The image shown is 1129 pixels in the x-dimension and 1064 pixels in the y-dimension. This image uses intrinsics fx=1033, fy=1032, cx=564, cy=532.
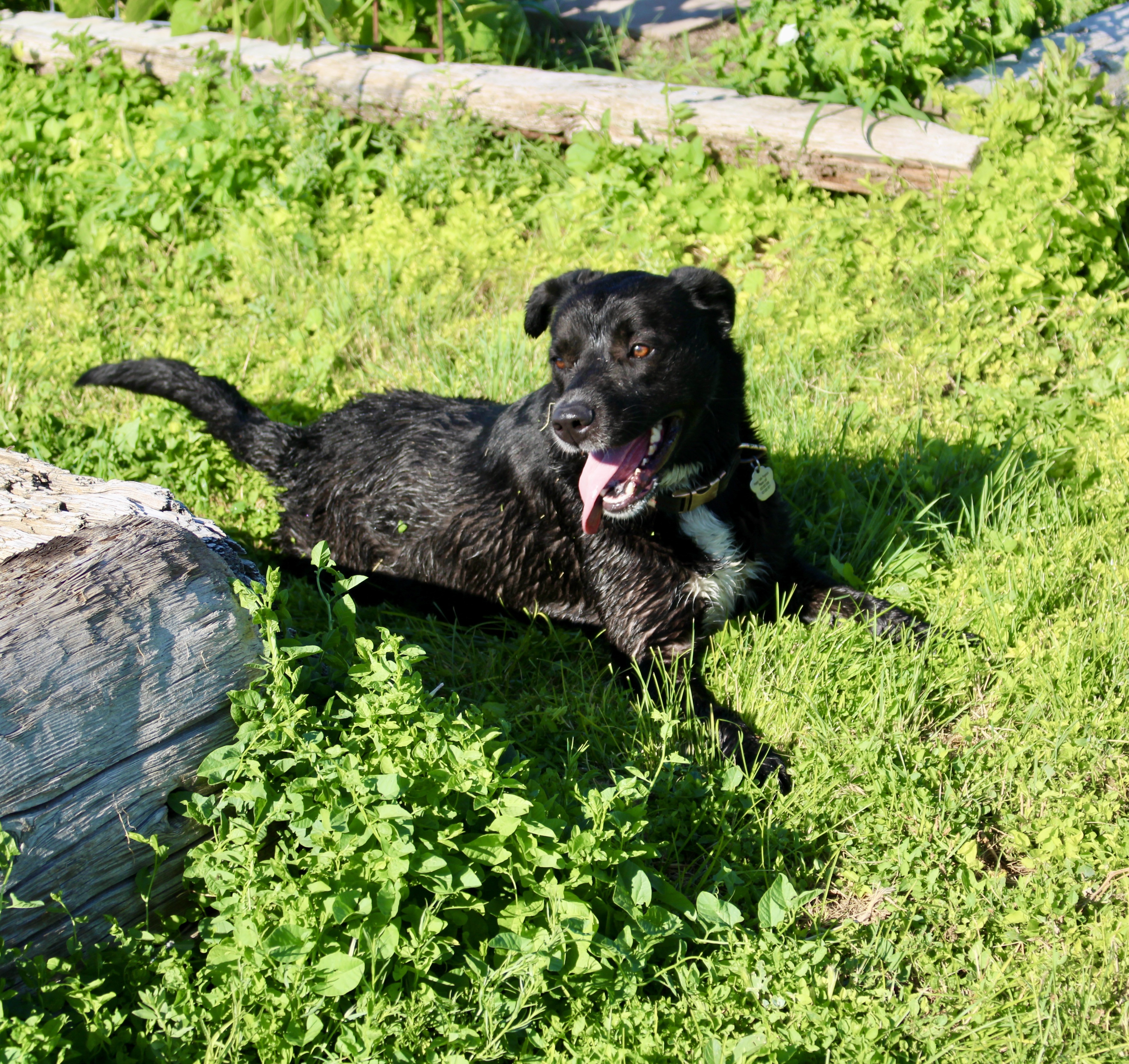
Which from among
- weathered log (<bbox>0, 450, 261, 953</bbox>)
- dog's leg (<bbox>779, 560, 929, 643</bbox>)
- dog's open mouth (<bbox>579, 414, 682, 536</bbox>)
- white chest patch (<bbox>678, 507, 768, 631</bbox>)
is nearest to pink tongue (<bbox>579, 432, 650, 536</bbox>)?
dog's open mouth (<bbox>579, 414, 682, 536</bbox>)

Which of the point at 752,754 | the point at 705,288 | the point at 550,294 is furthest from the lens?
the point at 550,294

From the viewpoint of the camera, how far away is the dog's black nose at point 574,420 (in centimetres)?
334

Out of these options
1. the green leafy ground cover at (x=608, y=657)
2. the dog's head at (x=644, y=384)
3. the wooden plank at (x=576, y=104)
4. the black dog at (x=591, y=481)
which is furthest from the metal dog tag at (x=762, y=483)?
the wooden plank at (x=576, y=104)

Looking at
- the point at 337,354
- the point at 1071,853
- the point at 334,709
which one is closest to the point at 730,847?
the point at 1071,853

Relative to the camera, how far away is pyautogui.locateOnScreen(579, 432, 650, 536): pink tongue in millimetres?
3520

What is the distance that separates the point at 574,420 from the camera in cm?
334

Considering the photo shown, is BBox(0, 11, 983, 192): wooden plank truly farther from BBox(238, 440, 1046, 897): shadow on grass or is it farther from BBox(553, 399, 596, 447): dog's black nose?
BBox(553, 399, 596, 447): dog's black nose

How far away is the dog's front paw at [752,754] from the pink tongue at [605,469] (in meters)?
0.83

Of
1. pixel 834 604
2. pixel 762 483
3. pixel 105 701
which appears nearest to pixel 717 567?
pixel 762 483

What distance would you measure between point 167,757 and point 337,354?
359cm

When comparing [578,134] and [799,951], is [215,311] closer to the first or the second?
[578,134]

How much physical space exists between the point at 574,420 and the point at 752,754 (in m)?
1.21

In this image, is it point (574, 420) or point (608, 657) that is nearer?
point (574, 420)

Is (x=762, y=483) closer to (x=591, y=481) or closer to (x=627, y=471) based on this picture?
(x=627, y=471)
